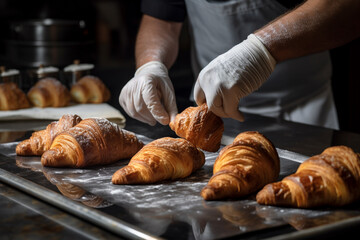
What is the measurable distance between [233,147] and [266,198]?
0.23m

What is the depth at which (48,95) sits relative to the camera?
104 inches

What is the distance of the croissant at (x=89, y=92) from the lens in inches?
109

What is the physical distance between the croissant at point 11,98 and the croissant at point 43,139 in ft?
2.58

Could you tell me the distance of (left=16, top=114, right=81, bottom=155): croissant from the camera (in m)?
1.79

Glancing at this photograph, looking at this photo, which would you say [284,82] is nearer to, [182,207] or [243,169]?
[243,169]

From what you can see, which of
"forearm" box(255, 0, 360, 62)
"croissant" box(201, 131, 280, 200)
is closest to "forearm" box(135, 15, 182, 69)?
"forearm" box(255, 0, 360, 62)

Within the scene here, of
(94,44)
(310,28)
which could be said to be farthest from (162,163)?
(94,44)

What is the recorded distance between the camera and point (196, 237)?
43.8 inches

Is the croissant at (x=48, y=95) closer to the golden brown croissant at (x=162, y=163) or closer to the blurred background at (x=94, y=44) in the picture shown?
the blurred background at (x=94, y=44)

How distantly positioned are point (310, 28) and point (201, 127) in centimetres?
50

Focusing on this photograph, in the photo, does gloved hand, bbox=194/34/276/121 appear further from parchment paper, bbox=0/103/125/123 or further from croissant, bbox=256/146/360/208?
parchment paper, bbox=0/103/125/123

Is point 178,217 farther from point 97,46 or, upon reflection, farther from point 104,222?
point 97,46

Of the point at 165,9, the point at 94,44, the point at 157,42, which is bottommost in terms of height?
the point at 94,44

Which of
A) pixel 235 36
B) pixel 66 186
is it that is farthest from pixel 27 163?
pixel 235 36
